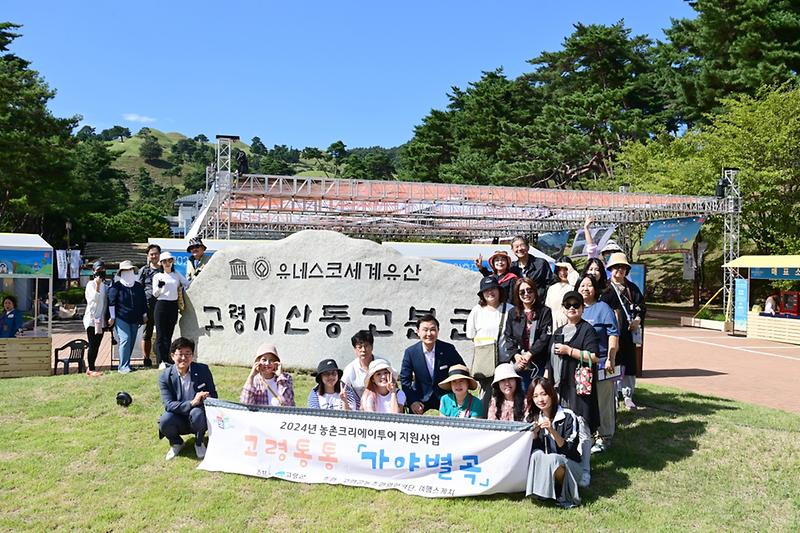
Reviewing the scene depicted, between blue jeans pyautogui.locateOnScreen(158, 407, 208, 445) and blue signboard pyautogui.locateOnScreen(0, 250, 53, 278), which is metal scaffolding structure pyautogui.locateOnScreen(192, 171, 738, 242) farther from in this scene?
blue jeans pyautogui.locateOnScreen(158, 407, 208, 445)

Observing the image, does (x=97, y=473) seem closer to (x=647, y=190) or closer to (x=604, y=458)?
(x=604, y=458)

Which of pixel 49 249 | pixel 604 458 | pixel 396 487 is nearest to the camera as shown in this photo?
pixel 396 487

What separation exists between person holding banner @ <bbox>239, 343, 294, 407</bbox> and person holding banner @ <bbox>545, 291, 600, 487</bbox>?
7.17 ft

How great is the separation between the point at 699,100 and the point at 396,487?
1120 inches

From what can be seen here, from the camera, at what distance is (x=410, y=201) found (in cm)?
2028

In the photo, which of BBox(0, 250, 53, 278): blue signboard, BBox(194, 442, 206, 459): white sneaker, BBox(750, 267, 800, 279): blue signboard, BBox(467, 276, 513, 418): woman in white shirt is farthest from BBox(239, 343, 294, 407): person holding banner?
BBox(750, 267, 800, 279): blue signboard

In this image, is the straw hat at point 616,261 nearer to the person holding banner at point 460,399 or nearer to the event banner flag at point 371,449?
A: the person holding banner at point 460,399

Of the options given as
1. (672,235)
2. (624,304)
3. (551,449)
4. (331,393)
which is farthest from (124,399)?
(672,235)

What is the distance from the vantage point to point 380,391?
4.83 metres

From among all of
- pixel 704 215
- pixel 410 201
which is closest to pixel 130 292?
pixel 410 201

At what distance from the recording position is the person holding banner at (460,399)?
4.62 metres

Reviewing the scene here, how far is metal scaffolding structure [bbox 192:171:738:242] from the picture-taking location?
18438 mm

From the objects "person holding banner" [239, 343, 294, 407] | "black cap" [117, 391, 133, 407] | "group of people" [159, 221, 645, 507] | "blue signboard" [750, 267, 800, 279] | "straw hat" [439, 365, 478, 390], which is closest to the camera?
"group of people" [159, 221, 645, 507]

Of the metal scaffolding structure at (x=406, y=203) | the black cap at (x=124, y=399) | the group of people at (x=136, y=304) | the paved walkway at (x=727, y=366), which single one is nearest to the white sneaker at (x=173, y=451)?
the black cap at (x=124, y=399)
